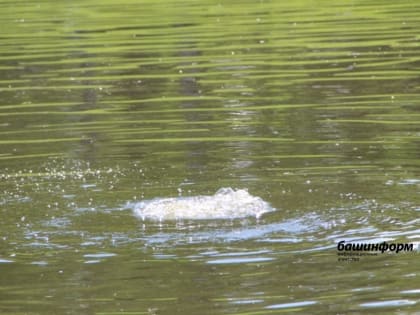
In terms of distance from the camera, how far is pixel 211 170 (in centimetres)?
1357

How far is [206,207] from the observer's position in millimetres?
11773

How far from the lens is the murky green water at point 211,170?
9602 millimetres

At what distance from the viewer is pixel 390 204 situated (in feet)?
37.8

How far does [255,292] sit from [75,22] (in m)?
25.9

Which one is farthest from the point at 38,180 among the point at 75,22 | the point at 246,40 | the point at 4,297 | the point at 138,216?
the point at 75,22

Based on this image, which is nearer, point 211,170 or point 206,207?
point 206,207

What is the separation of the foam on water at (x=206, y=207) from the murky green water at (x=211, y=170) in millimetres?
164

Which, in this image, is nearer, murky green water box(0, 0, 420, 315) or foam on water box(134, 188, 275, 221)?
murky green water box(0, 0, 420, 315)

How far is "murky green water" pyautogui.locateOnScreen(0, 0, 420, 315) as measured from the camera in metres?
9.60

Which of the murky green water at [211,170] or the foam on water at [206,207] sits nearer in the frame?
the murky green water at [211,170]

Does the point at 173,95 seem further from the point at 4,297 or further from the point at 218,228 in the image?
the point at 4,297

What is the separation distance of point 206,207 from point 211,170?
1.83m

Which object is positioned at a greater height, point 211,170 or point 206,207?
point 211,170

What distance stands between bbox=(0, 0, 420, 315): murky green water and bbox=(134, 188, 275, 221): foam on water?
0.54 ft
